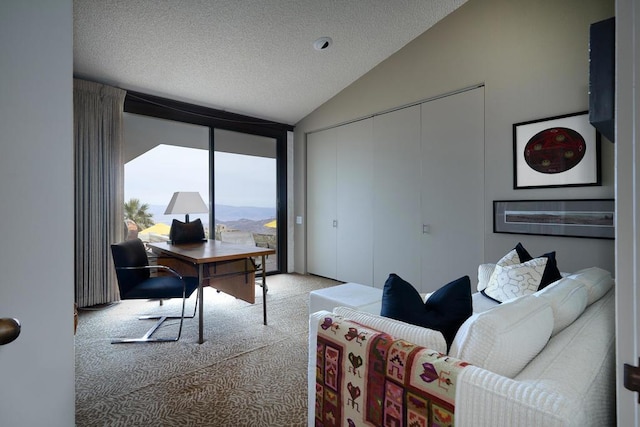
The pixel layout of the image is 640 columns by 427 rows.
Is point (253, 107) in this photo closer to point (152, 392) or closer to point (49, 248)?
point (152, 392)

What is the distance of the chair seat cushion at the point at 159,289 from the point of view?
2.58 m

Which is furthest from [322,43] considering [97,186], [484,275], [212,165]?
[97,186]

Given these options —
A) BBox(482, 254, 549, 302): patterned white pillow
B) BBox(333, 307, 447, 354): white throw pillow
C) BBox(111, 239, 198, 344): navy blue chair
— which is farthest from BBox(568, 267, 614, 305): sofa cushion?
BBox(111, 239, 198, 344): navy blue chair

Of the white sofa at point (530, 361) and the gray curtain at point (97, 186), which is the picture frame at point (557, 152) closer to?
the white sofa at point (530, 361)

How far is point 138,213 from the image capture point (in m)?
4.02

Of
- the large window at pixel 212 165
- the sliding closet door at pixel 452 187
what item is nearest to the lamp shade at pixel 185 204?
the large window at pixel 212 165

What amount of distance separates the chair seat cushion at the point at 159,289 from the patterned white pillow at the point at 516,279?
8.14 ft

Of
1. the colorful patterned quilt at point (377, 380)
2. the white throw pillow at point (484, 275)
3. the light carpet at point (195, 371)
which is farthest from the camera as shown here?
the white throw pillow at point (484, 275)

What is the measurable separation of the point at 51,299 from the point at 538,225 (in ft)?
11.1

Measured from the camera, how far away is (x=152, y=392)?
195cm

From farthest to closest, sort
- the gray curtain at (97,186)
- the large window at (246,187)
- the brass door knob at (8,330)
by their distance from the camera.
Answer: the large window at (246,187), the gray curtain at (97,186), the brass door knob at (8,330)

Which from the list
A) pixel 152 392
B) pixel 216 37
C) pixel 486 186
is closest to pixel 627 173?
pixel 152 392

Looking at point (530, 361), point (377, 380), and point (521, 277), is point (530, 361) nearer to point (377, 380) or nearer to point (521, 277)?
point (377, 380)

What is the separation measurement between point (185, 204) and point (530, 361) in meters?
3.62
